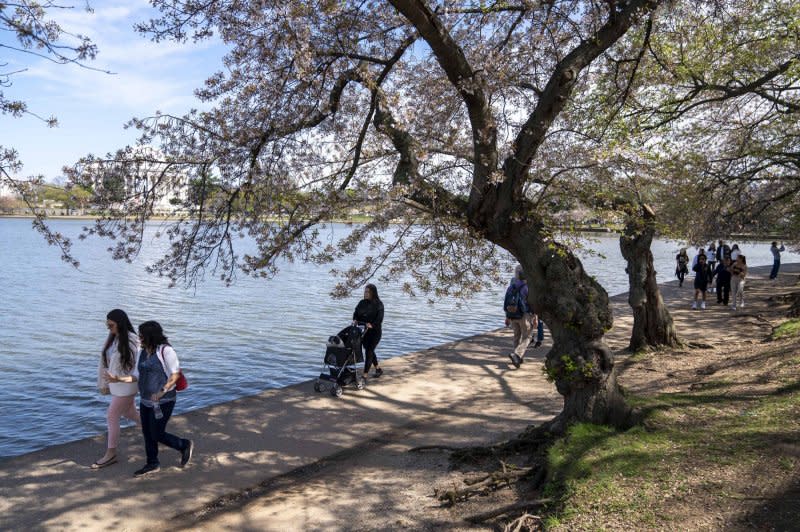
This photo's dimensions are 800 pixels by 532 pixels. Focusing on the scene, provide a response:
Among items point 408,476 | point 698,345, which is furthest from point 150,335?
point 698,345

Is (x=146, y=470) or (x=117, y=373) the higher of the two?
(x=117, y=373)

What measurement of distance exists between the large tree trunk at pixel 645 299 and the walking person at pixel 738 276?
26.2 ft

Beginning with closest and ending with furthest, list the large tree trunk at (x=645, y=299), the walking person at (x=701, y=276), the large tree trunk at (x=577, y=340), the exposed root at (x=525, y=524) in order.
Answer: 1. the exposed root at (x=525, y=524)
2. the large tree trunk at (x=577, y=340)
3. the large tree trunk at (x=645, y=299)
4. the walking person at (x=701, y=276)

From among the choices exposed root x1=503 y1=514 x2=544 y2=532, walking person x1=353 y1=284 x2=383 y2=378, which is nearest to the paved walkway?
walking person x1=353 y1=284 x2=383 y2=378

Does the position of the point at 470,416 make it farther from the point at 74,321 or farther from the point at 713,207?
the point at 74,321

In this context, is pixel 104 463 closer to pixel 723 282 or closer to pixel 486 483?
pixel 486 483

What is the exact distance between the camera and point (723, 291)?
2298 cm

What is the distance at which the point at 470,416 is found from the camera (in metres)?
10.0

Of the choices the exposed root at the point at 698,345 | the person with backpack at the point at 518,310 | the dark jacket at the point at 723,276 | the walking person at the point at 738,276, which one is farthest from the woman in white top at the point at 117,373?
the dark jacket at the point at 723,276

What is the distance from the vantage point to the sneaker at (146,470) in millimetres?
7406

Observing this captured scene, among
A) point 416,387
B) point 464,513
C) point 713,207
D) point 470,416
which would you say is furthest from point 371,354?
point 713,207

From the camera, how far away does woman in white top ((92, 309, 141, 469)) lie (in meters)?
7.56

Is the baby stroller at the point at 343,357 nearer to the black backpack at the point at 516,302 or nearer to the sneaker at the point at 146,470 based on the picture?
the black backpack at the point at 516,302

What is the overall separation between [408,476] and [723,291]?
1941cm
